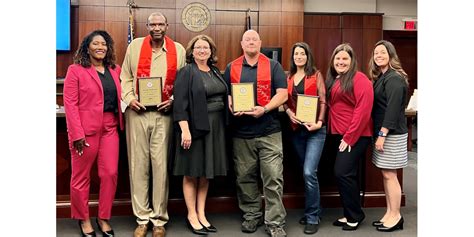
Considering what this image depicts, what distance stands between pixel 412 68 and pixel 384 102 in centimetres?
708

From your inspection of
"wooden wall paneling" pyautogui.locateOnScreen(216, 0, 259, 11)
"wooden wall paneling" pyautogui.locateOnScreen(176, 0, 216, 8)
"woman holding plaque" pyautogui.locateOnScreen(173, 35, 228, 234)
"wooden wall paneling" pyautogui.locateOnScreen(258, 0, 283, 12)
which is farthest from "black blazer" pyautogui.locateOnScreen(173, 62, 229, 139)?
"wooden wall paneling" pyautogui.locateOnScreen(258, 0, 283, 12)

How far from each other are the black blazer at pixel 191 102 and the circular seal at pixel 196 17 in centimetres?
545

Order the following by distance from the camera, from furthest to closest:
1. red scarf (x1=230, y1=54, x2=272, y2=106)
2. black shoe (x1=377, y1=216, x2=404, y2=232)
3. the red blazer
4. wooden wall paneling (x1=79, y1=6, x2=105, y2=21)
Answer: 1. wooden wall paneling (x1=79, y1=6, x2=105, y2=21)
2. black shoe (x1=377, y1=216, x2=404, y2=232)
3. red scarf (x1=230, y1=54, x2=272, y2=106)
4. the red blazer

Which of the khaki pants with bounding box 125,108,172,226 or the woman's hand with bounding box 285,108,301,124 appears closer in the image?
the khaki pants with bounding box 125,108,172,226

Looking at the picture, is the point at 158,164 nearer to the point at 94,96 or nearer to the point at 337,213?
the point at 94,96

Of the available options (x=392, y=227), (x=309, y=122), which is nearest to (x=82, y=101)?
(x=309, y=122)

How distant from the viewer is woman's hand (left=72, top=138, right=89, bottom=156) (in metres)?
2.93

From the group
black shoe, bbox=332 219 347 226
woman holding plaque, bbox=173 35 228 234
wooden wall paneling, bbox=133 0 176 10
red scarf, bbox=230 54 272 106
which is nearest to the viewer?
woman holding plaque, bbox=173 35 228 234

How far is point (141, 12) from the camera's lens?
26.5 ft

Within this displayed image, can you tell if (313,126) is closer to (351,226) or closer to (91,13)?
(351,226)

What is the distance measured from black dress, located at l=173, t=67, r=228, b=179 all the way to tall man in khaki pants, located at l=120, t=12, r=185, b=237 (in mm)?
145

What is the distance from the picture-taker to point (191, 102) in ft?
9.93

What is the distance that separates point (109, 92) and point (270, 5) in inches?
235

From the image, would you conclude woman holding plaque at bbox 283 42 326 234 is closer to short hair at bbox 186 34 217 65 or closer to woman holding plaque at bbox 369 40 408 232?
woman holding plaque at bbox 369 40 408 232
